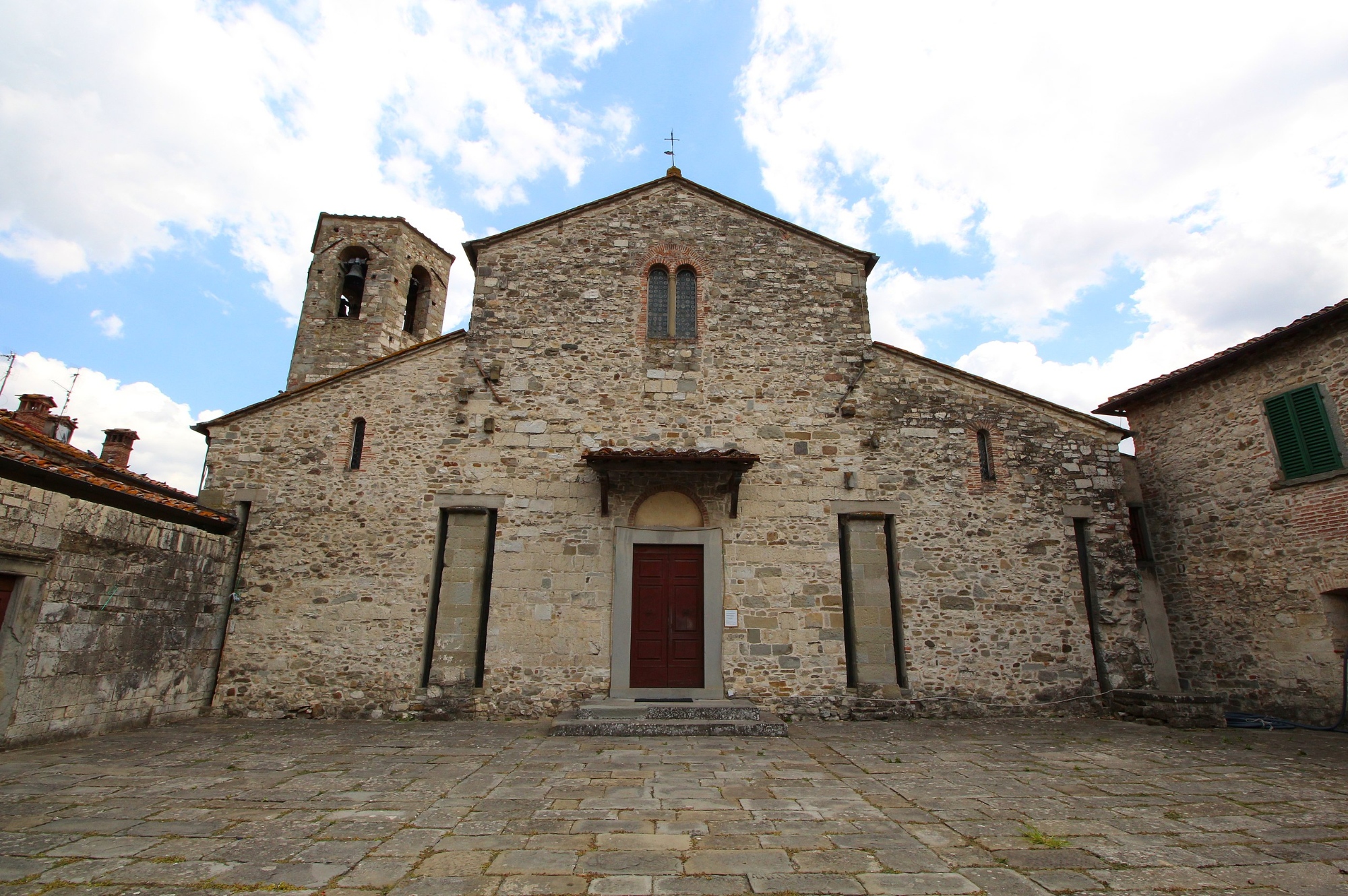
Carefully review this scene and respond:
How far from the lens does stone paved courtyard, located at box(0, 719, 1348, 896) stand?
3.77 m

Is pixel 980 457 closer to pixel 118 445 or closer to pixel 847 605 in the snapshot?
pixel 847 605

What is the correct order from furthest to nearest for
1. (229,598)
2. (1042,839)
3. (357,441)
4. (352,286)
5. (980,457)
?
(352,286) → (980,457) → (357,441) → (229,598) → (1042,839)

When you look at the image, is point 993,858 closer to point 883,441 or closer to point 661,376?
point 883,441

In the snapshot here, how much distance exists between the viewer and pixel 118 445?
50.9ft

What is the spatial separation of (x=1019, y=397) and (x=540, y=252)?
8.80 meters

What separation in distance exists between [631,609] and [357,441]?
5269 millimetres

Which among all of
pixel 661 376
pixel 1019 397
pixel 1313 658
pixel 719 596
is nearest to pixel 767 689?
pixel 719 596

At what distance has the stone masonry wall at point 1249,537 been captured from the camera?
904cm

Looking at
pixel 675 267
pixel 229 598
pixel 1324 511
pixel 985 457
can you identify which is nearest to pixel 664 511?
pixel 675 267

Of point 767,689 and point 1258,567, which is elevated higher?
point 1258,567

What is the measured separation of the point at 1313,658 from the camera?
909 cm

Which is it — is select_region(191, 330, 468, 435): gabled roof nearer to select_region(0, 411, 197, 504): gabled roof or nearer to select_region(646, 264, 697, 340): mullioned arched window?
select_region(0, 411, 197, 504): gabled roof

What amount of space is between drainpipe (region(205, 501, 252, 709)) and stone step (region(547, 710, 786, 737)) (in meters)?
5.31

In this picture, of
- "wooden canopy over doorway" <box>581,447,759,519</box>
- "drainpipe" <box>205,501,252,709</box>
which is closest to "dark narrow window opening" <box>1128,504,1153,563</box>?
"wooden canopy over doorway" <box>581,447,759,519</box>
